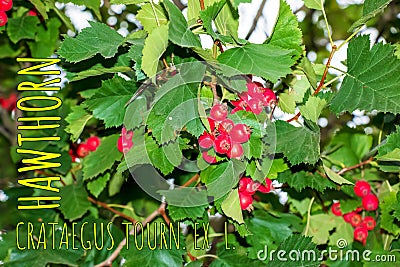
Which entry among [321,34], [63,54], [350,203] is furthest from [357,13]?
[63,54]

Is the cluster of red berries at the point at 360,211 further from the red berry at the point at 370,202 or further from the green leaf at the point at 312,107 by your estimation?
the green leaf at the point at 312,107

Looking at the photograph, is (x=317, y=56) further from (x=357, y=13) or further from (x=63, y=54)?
(x=63, y=54)

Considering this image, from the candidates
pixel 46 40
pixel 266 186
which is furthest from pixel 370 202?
pixel 46 40

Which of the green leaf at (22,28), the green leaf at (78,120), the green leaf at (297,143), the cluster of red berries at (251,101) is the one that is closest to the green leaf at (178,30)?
the cluster of red berries at (251,101)

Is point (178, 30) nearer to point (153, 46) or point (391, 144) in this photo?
point (153, 46)

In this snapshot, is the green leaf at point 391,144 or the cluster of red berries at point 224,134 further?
the green leaf at point 391,144

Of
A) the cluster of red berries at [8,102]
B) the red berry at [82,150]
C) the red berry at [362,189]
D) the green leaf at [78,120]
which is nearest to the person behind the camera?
the green leaf at [78,120]
